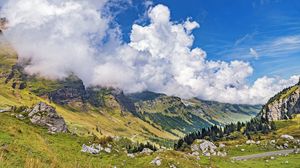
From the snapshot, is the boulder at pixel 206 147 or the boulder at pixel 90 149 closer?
the boulder at pixel 90 149

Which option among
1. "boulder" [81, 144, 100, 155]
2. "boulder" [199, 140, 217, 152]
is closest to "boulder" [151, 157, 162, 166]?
"boulder" [81, 144, 100, 155]

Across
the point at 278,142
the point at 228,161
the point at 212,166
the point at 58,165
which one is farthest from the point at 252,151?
the point at 58,165

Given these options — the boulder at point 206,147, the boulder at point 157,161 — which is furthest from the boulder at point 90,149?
the boulder at point 206,147

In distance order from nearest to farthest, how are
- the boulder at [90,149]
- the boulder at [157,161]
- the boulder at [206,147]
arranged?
1. the boulder at [157,161]
2. the boulder at [90,149]
3. the boulder at [206,147]

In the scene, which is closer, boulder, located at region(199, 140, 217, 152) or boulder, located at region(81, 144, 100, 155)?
boulder, located at region(81, 144, 100, 155)

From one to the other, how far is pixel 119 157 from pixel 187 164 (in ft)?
53.2

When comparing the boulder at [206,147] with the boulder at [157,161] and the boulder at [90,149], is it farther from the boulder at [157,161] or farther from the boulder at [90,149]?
the boulder at [157,161]

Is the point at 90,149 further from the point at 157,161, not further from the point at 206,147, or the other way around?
the point at 206,147

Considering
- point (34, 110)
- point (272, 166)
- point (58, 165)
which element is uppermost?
point (34, 110)

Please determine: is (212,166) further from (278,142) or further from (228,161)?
(278,142)

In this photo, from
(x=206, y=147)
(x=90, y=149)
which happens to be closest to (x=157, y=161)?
(x=90, y=149)

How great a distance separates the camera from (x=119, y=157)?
77.2 meters

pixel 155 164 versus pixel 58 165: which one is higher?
pixel 58 165

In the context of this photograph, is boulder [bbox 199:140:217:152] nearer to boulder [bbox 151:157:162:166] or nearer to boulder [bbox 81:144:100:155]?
boulder [bbox 81:144:100:155]
